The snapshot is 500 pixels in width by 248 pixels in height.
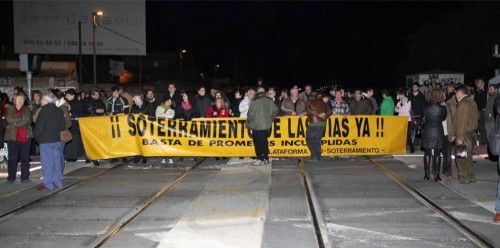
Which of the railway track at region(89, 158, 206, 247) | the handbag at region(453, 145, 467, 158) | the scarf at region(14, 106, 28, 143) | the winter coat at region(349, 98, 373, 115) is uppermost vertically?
the winter coat at region(349, 98, 373, 115)

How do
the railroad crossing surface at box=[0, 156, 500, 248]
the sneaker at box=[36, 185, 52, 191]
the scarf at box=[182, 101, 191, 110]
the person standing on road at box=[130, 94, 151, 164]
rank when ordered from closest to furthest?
the railroad crossing surface at box=[0, 156, 500, 248], the sneaker at box=[36, 185, 52, 191], the person standing on road at box=[130, 94, 151, 164], the scarf at box=[182, 101, 191, 110]

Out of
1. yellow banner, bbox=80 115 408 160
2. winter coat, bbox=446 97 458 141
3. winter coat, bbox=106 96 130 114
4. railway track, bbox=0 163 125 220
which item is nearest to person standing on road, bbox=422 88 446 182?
winter coat, bbox=446 97 458 141

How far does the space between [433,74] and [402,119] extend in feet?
48.0

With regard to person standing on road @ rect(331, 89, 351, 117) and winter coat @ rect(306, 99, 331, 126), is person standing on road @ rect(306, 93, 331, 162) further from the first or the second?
person standing on road @ rect(331, 89, 351, 117)

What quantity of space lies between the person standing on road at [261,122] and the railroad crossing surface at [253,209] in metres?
0.89

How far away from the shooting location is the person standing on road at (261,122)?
1516cm

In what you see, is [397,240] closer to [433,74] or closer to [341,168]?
[341,168]

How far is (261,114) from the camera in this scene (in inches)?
597

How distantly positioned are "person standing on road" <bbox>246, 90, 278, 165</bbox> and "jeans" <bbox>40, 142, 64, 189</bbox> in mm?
4863

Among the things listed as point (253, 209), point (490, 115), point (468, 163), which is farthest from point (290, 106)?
point (253, 209)

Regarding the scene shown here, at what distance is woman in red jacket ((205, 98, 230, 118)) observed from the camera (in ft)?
54.9

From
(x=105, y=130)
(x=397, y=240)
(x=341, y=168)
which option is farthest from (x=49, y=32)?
(x=397, y=240)

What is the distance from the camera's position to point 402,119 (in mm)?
16828

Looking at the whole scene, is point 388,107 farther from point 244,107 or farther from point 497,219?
point 497,219
